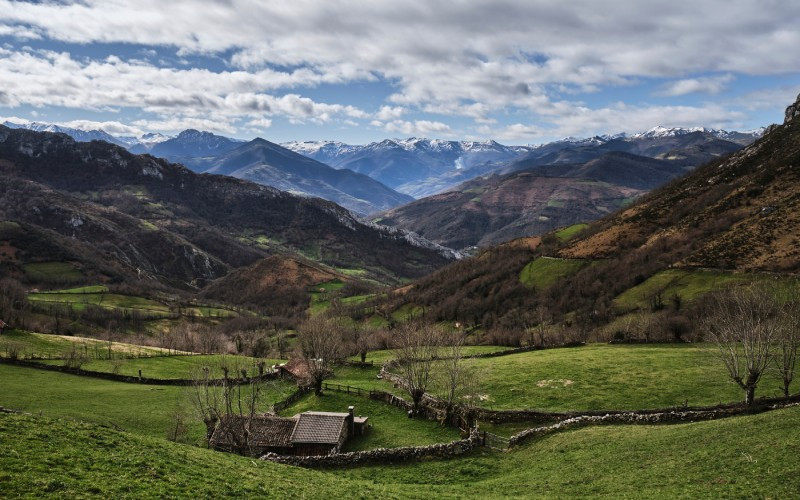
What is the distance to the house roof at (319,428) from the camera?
160 ft

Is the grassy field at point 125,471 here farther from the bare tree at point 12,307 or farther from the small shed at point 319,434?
the bare tree at point 12,307

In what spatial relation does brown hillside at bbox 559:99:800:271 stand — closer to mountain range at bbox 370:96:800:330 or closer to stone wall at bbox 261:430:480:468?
mountain range at bbox 370:96:800:330

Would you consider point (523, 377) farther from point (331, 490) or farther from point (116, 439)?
point (116, 439)

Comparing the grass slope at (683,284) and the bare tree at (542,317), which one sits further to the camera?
the bare tree at (542,317)

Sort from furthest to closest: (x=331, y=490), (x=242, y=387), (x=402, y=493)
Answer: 1. (x=242, y=387)
2. (x=402, y=493)
3. (x=331, y=490)

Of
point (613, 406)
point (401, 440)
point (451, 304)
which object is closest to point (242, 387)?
point (401, 440)

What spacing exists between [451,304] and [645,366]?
395ft

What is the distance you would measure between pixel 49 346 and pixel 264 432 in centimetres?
6955

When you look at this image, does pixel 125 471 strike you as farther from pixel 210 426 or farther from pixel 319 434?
pixel 319 434

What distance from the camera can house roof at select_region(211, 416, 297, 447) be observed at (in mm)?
47281

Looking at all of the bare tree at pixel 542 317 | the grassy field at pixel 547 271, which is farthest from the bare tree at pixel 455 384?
the grassy field at pixel 547 271

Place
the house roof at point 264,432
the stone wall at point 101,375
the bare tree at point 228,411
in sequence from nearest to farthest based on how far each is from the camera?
the bare tree at point 228,411, the house roof at point 264,432, the stone wall at point 101,375

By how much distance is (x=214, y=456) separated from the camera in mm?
34031

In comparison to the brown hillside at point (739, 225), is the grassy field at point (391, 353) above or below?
below
